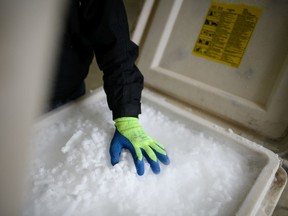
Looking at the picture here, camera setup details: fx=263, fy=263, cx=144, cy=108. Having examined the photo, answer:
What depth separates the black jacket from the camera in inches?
30.8

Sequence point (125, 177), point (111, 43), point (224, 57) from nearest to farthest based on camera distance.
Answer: point (125, 177), point (111, 43), point (224, 57)

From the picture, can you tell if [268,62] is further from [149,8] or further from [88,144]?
[88,144]

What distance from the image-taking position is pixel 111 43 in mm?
805

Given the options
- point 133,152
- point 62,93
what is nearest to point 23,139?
point 133,152

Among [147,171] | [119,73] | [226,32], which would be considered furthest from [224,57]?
[147,171]

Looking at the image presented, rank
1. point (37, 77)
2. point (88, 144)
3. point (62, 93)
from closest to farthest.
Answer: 1. point (37, 77)
2. point (88, 144)
3. point (62, 93)

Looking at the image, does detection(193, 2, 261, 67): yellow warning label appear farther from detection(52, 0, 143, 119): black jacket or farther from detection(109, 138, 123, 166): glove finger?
detection(109, 138, 123, 166): glove finger

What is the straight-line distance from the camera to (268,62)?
901 mm

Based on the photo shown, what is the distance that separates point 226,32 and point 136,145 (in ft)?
1.83

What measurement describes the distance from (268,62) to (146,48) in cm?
49

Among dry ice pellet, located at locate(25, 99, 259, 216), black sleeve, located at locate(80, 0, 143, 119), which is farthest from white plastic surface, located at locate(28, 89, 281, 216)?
black sleeve, located at locate(80, 0, 143, 119)

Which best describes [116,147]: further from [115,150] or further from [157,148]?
[157,148]

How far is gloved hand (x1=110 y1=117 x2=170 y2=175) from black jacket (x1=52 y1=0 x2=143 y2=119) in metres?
0.04

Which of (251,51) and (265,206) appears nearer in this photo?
(265,206)
